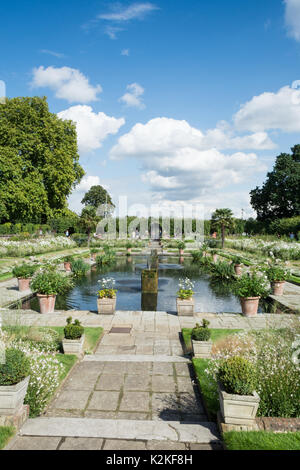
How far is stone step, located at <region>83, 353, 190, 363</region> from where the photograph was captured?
18.5 feet

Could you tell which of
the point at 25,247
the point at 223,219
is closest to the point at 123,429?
the point at 25,247

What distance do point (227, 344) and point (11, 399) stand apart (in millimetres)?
4249

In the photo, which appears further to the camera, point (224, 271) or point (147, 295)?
point (224, 271)

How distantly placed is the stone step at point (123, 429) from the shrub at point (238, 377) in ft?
1.91

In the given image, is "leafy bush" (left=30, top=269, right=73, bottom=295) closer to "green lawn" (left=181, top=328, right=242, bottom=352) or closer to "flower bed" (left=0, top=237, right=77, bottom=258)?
"green lawn" (left=181, top=328, right=242, bottom=352)

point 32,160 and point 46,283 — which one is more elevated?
point 32,160

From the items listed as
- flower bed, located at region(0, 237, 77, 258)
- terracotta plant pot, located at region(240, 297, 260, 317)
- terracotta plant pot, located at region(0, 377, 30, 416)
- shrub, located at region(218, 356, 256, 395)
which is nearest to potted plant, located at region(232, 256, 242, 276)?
terracotta plant pot, located at region(240, 297, 260, 317)

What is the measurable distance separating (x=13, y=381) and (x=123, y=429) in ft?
4.88

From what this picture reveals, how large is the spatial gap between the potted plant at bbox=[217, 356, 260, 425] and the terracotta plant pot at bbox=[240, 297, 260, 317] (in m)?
5.46

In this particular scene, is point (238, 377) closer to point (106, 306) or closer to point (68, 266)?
point (106, 306)

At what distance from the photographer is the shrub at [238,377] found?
11.0 ft

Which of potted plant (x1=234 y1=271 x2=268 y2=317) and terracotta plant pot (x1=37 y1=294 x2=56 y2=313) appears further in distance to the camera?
terracotta plant pot (x1=37 y1=294 x2=56 y2=313)

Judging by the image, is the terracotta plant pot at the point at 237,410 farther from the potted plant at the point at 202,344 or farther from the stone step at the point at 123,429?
the potted plant at the point at 202,344

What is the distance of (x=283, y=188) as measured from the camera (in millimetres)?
42344
